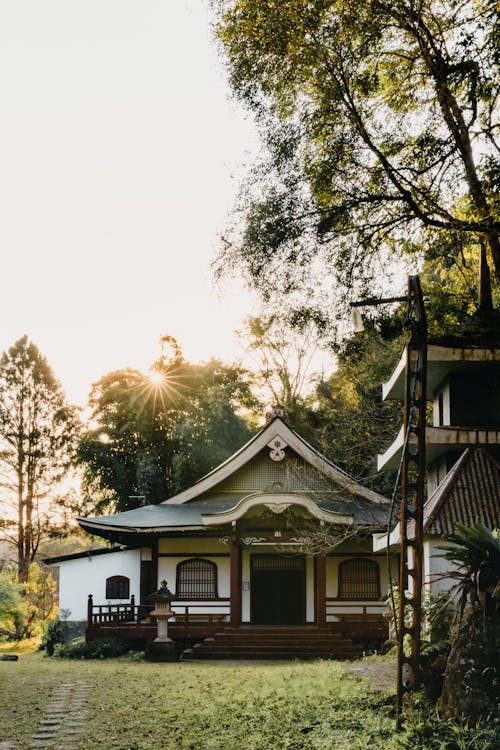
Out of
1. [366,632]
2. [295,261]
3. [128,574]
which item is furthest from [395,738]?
[128,574]

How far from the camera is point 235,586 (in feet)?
71.7

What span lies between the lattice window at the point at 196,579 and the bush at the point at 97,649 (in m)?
2.35

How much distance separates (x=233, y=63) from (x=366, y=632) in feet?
47.4

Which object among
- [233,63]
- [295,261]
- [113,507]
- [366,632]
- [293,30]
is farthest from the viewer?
[113,507]

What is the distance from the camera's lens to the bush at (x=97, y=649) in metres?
21.4

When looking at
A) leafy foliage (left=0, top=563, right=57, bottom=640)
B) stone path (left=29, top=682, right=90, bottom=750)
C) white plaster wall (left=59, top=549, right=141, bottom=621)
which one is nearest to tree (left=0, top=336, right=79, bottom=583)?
leafy foliage (left=0, top=563, right=57, bottom=640)

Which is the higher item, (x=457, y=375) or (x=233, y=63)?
(x=233, y=63)

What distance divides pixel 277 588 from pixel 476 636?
1644cm

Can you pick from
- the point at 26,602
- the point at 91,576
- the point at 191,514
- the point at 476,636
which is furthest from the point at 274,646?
the point at 26,602

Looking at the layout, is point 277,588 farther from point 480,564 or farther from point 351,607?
point 480,564

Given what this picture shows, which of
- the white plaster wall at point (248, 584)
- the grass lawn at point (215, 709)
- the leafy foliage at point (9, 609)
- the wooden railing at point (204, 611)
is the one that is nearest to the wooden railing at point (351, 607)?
the white plaster wall at point (248, 584)

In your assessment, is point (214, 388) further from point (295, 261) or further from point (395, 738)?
point (395, 738)

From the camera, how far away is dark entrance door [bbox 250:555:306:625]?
24.6 m

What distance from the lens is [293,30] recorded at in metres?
12.0
